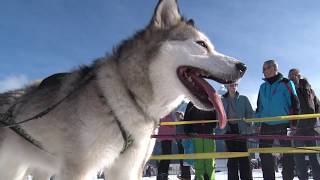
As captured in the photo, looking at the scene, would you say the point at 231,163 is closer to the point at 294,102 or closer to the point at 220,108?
the point at 294,102

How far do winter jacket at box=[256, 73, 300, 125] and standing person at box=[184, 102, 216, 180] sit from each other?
1.00 metres

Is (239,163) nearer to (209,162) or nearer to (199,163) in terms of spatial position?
(209,162)

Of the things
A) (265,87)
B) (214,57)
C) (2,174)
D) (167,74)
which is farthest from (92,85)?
(265,87)

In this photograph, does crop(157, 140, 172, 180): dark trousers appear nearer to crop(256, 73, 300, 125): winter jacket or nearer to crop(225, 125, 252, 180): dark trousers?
crop(225, 125, 252, 180): dark trousers

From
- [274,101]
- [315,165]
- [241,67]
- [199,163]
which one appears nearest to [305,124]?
[315,165]

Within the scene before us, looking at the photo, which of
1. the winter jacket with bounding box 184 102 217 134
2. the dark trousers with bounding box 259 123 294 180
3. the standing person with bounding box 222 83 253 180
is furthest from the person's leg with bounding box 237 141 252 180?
the winter jacket with bounding box 184 102 217 134

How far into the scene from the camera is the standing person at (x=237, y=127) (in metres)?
7.54

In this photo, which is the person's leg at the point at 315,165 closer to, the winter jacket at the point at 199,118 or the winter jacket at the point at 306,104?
the winter jacket at the point at 306,104

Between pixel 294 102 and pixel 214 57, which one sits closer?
pixel 214 57

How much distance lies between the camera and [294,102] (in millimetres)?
7203

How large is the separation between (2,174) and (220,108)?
7.56 feet

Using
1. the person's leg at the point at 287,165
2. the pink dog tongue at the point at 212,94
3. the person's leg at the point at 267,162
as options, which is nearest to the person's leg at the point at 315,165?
the person's leg at the point at 287,165

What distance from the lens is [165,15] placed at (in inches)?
166

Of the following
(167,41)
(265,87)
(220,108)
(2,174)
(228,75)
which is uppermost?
(265,87)
